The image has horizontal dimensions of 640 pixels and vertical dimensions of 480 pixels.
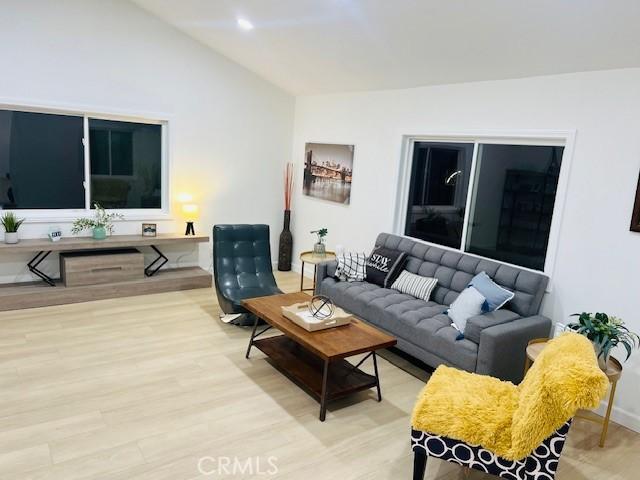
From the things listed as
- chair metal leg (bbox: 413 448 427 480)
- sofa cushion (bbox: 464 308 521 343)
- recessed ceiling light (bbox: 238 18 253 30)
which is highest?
recessed ceiling light (bbox: 238 18 253 30)

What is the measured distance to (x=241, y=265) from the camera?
4727 mm

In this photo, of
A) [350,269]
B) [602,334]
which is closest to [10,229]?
[350,269]

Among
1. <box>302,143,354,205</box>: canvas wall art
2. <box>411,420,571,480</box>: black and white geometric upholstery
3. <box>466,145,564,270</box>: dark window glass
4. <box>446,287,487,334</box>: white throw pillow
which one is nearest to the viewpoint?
<box>411,420,571,480</box>: black and white geometric upholstery

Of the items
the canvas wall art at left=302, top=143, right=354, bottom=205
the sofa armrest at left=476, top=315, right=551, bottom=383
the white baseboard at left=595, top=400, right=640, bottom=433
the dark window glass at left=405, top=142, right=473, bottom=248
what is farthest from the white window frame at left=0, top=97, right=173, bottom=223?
the white baseboard at left=595, top=400, right=640, bottom=433

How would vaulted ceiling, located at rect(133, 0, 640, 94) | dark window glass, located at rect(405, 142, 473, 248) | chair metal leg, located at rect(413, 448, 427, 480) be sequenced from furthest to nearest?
dark window glass, located at rect(405, 142, 473, 248), vaulted ceiling, located at rect(133, 0, 640, 94), chair metal leg, located at rect(413, 448, 427, 480)

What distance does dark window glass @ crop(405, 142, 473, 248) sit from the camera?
4367 mm

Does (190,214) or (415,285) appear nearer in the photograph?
(415,285)

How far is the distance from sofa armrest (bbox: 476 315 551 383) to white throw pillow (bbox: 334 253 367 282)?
1.56 meters

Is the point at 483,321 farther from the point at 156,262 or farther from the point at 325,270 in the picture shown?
the point at 156,262

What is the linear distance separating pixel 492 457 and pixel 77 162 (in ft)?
16.1

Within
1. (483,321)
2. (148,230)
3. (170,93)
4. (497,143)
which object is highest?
(170,93)

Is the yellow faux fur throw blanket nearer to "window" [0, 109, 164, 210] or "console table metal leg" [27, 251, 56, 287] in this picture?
"console table metal leg" [27, 251, 56, 287]

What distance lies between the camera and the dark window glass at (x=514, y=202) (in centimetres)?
369

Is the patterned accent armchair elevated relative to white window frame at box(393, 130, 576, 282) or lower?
lower
